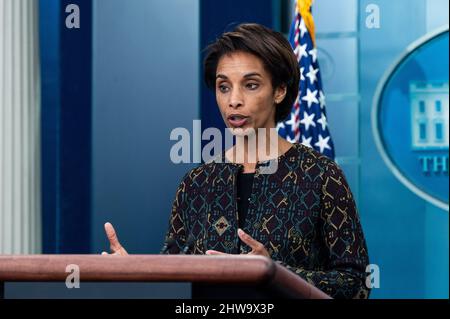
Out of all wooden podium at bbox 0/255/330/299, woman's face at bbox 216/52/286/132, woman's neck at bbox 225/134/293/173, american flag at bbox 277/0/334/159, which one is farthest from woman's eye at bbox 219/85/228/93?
american flag at bbox 277/0/334/159

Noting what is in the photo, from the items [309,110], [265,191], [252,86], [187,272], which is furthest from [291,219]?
[309,110]

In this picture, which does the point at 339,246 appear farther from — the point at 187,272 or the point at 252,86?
the point at 187,272

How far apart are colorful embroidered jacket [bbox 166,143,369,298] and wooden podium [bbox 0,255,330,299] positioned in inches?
24.5

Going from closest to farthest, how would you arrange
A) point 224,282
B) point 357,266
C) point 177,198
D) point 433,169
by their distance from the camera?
point 224,282
point 357,266
point 177,198
point 433,169

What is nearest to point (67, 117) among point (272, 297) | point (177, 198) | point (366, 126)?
point (366, 126)

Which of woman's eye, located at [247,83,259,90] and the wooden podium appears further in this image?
woman's eye, located at [247,83,259,90]

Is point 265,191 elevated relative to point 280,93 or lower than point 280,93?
lower

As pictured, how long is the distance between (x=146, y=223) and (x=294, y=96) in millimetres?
2457

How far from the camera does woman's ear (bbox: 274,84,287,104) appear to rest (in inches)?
99.0

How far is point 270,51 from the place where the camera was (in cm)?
243

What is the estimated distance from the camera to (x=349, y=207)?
2332 millimetres

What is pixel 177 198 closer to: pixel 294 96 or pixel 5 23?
pixel 294 96

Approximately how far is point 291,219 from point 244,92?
1.11 feet

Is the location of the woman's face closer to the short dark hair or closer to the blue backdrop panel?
the short dark hair
